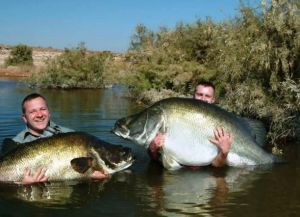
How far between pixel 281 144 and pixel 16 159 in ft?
27.1

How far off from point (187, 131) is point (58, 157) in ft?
7.33

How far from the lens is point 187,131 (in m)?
8.41

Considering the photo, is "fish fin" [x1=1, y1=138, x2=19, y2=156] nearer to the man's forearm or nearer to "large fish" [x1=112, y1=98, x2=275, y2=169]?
"large fish" [x1=112, y1=98, x2=275, y2=169]

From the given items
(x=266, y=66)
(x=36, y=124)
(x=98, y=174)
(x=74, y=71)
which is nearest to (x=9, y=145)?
(x=36, y=124)

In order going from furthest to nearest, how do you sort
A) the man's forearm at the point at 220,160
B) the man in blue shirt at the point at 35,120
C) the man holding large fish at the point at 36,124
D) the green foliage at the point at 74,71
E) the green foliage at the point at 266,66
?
the green foliage at the point at 74,71 → the green foliage at the point at 266,66 → the man's forearm at the point at 220,160 → the man in blue shirt at the point at 35,120 → the man holding large fish at the point at 36,124

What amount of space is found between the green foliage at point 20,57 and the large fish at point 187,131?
6790 cm

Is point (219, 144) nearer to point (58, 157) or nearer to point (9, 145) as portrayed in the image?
point (58, 157)

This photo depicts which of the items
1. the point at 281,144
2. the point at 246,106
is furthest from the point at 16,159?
the point at 246,106

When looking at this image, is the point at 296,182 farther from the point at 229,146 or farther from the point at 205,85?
the point at 205,85

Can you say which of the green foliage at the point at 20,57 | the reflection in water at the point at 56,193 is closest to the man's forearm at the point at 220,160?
the reflection in water at the point at 56,193

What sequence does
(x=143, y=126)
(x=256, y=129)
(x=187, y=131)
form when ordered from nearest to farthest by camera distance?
(x=143, y=126) → (x=187, y=131) → (x=256, y=129)

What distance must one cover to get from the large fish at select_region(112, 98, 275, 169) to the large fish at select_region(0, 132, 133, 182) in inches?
40.1

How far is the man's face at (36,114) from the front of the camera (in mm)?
7609

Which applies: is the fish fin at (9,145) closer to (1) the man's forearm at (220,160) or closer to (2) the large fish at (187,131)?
(2) the large fish at (187,131)
